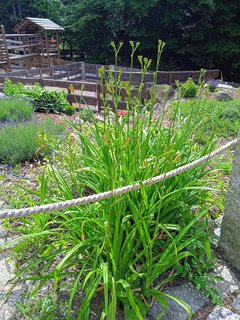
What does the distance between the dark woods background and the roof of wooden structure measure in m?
3.29

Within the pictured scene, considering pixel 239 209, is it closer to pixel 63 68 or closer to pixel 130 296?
pixel 130 296

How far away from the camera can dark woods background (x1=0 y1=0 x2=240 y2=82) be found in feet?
55.9

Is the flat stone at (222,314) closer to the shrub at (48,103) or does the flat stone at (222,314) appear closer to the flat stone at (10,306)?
the flat stone at (10,306)

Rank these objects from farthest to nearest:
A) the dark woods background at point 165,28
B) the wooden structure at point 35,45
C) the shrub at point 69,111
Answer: the dark woods background at point 165,28 < the wooden structure at point 35,45 < the shrub at point 69,111

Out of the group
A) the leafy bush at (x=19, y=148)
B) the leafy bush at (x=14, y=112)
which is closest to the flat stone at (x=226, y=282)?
the leafy bush at (x=19, y=148)

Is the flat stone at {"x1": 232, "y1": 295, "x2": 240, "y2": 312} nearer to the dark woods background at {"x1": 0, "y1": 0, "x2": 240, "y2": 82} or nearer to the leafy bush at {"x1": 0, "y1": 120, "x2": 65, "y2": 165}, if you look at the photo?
the leafy bush at {"x1": 0, "y1": 120, "x2": 65, "y2": 165}

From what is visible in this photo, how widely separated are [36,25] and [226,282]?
1777cm

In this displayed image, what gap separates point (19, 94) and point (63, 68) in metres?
8.44

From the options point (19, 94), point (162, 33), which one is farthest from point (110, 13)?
point (19, 94)

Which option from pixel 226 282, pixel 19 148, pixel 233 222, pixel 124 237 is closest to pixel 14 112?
pixel 19 148

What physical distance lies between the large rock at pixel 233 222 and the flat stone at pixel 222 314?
0.34 meters

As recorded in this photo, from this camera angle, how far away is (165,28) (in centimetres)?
1870

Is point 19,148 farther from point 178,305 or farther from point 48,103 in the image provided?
point 48,103

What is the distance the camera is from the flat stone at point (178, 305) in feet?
4.73
